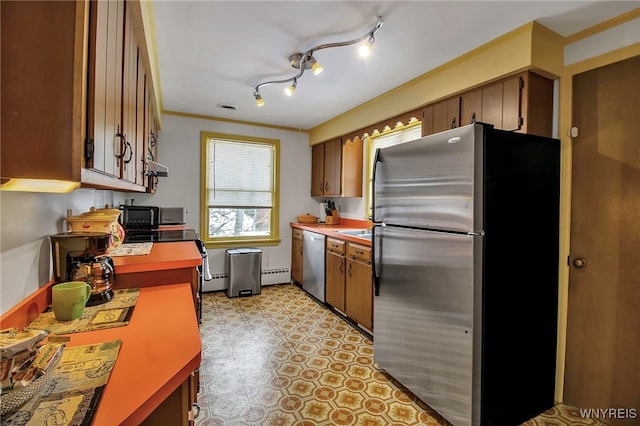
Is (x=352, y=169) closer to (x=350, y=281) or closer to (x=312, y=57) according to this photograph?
(x=350, y=281)

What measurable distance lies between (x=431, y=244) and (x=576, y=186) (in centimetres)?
107

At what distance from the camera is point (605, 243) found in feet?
6.13

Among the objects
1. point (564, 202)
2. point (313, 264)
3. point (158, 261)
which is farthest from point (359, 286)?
point (158, 261)

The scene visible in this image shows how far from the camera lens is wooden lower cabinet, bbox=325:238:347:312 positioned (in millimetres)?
3338

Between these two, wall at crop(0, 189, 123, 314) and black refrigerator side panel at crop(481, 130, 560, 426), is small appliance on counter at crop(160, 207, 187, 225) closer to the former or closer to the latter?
wall at crop(0, 189, 123, 314)

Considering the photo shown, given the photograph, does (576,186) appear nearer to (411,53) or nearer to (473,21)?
(473,21)

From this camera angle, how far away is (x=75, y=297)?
114cm

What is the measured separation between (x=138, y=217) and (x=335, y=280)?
7.51 feet

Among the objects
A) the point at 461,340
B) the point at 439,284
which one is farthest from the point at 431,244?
the point at 461,340

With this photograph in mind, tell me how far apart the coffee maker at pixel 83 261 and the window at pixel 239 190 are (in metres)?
2.81

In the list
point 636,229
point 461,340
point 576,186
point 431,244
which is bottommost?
point 461,340

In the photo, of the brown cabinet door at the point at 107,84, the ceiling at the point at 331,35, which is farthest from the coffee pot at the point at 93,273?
the ceiling at the point at 331,35

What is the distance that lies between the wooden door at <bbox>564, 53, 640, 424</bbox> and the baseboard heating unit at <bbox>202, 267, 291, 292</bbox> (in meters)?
3.47

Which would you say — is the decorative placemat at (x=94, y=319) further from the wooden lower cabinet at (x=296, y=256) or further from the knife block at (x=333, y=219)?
the knife block at (x=333, y=219)
